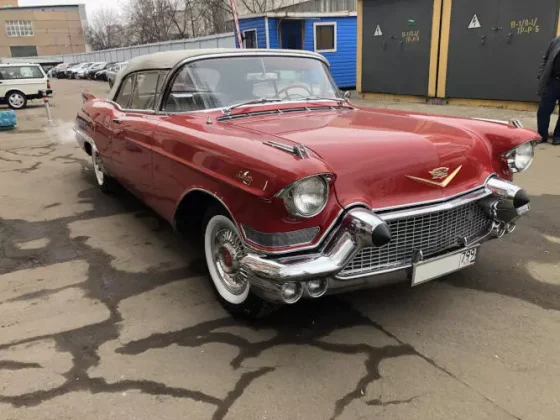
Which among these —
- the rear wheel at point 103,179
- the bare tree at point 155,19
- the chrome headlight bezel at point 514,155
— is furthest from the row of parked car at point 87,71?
the chrome headlight bezel at point 514,155

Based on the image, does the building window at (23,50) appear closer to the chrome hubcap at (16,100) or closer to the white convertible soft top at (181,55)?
the chrome hubcap at (16,100)

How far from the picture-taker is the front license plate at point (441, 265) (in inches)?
104

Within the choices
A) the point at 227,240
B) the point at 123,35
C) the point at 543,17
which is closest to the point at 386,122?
the point at 227,240

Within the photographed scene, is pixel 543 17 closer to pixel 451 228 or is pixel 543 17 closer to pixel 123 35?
pixel 451 228

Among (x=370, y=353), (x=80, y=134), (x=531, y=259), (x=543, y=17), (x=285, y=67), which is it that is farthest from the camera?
(x=543, y=17)

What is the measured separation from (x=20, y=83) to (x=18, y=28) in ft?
276

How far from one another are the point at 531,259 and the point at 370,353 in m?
1.87

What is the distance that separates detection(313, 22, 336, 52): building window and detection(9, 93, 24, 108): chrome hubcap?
34.4 feet

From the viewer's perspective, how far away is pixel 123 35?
241ft

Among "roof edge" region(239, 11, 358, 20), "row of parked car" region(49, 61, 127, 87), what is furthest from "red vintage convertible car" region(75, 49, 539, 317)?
"row of parked car" region(49, 61, 127, 87)

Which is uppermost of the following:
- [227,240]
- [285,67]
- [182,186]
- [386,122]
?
[285,67]

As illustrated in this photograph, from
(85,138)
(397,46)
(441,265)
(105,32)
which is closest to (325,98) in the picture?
(441,265)

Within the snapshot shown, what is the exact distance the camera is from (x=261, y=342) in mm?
2783

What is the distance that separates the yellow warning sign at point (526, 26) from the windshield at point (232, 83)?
790 cm
